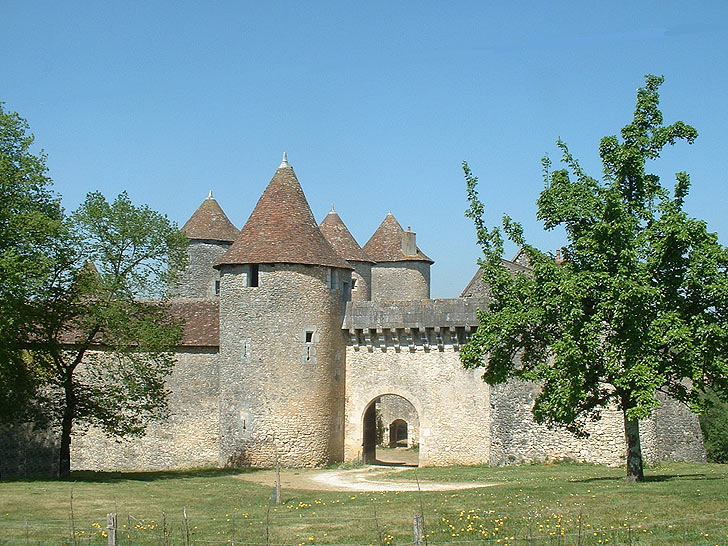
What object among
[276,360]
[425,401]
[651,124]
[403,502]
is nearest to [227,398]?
[276,360]

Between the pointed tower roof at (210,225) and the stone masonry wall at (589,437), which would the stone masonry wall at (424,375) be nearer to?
the stone masonry wall at (589,437)

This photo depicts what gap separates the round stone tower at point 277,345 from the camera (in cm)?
2447

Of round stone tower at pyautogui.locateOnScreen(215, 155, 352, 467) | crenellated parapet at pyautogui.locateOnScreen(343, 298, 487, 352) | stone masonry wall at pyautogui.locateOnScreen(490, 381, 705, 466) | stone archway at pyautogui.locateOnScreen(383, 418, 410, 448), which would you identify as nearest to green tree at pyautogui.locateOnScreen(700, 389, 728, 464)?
stone masonry wall at pyautogui.locateOnScreen(490, 381, 705, 466)

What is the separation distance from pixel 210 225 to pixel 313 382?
56.7ft

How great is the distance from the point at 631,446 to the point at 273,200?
43.9ft

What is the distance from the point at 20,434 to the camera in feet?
83.4

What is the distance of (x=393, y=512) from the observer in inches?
556

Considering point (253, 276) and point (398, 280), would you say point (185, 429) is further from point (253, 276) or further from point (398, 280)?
point (398, 280)

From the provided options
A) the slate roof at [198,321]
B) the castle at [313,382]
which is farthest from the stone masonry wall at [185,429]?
the slate roof at [198,321]

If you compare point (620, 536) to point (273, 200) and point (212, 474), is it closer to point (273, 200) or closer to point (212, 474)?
point (212, 474)

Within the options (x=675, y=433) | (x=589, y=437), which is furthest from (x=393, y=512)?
(x=675, y=433)

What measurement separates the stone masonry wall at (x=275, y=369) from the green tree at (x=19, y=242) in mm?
5634

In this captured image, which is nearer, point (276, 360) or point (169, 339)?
point (169, 339)

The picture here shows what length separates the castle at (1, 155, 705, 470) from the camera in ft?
78.4
